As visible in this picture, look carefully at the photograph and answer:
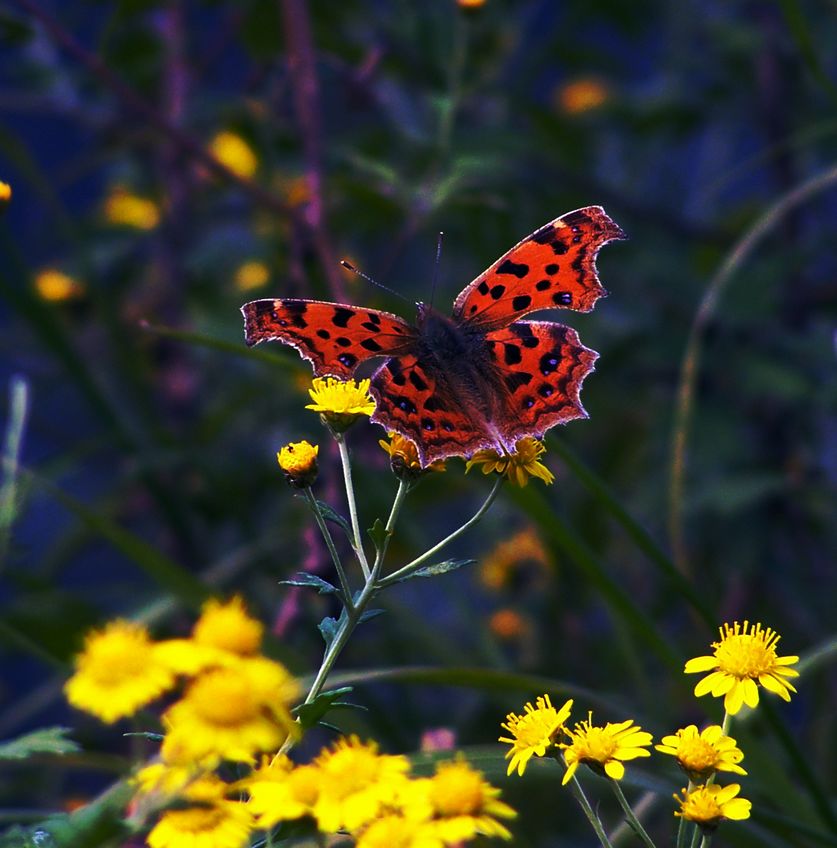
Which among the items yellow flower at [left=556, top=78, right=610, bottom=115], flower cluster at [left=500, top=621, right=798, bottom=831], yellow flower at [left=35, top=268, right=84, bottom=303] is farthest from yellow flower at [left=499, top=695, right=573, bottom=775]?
yellow flower at [left=556, top=78, right=610, bottom=115]

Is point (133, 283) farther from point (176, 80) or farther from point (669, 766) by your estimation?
point (669, 766)

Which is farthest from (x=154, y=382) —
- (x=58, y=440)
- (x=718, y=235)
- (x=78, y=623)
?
(x=718, y=235)

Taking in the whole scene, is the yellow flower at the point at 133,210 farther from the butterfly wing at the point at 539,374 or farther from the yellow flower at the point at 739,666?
the yellow flower at the point at 739,666

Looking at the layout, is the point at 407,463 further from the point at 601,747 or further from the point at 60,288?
the point at 60,288

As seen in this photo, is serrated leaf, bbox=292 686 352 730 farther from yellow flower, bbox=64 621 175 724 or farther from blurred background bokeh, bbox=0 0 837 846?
blurred background bokeh, bbox=0 0 837 846

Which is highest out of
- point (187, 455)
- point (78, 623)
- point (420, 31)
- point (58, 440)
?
point (420, 31)

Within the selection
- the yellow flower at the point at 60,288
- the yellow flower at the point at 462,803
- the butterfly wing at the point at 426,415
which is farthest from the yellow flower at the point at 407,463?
the yellow flower at the point at 60,288
